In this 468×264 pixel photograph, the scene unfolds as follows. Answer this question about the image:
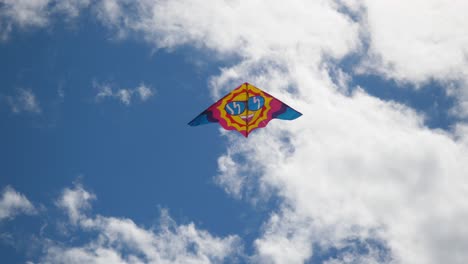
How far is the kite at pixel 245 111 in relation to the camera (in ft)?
152

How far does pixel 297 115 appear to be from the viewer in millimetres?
46250

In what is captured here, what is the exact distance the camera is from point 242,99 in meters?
46.4

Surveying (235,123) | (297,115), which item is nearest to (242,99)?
(235,123)

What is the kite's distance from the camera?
46.2m

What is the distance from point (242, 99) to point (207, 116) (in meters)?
3.45

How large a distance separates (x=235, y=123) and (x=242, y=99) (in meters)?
2.22

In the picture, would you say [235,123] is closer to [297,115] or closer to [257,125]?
[257,125]


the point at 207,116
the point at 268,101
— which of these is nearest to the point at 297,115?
the point at 268,101

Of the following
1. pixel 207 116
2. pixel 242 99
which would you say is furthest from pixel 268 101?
pixel 207 116

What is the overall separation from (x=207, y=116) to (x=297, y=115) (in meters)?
7.95

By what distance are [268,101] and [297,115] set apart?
9.35 feet

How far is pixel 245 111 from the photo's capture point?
153ft

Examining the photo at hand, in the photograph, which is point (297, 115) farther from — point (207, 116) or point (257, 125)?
point (207, 116)

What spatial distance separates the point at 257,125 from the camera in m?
46.5
